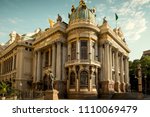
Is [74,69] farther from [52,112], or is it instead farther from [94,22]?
[52,112]

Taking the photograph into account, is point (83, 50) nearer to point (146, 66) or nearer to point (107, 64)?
point (107, 64)

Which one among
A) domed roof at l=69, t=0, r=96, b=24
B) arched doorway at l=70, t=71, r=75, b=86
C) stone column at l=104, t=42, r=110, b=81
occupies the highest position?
domed roof at l=69, t=0, r=96, b=24

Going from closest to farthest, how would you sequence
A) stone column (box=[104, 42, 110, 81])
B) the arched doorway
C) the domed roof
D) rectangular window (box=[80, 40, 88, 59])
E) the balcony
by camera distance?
the balcony → the arched doorway → rectangular window (box=[80, 40, 88, 59]) → stone column (box=[104, 42, 110, 81]) → the domed roof

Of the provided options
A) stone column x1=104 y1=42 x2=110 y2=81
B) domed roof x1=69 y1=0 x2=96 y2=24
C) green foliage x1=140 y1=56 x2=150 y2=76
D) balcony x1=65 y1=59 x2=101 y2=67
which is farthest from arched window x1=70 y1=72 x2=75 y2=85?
green foliage x1=140 y1=56 x2=150 y2=76

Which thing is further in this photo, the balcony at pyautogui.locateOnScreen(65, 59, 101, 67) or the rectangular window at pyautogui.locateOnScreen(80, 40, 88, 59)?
the rectangular window at pyautogui.locateOnScreen(80, 40, 88, 59)


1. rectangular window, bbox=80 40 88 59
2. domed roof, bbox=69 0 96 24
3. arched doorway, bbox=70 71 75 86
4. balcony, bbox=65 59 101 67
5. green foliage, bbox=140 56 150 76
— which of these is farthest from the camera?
green foliage, bbox=140 56 150 76

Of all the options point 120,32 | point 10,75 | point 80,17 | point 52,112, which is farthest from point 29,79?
point 52,112

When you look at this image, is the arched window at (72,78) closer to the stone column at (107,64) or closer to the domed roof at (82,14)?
the stone column at (107,64)

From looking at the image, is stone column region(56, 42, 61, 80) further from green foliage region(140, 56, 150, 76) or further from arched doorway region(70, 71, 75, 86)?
green foliage region(140, 56, 150, 76)

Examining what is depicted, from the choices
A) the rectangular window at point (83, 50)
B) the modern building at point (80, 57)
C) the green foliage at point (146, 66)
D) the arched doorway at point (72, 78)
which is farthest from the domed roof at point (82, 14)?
the green foliage at point (146, 66)

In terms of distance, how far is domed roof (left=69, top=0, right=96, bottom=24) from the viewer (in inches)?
1154

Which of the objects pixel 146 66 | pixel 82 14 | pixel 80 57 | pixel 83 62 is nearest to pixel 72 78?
pixel 83 62

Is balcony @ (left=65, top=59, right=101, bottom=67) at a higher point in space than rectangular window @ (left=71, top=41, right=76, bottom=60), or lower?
lower

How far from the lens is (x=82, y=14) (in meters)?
29.6
